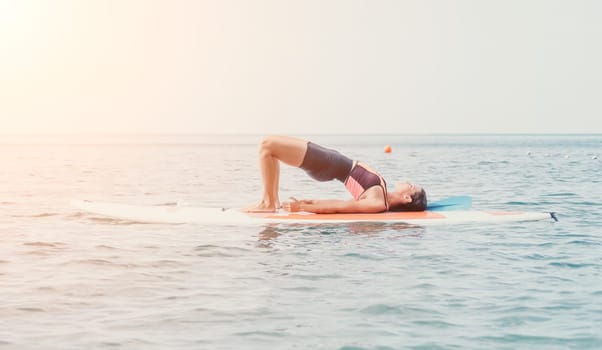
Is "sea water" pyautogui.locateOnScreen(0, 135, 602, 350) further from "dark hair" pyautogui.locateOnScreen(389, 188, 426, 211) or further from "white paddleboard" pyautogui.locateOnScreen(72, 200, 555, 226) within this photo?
"dark hair" pyautogui.locateOnScreen(389, 188, 426, 211)

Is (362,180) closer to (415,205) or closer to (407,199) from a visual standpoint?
(407,199)

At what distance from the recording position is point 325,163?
33.1 ft

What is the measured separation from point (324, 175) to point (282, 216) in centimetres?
75

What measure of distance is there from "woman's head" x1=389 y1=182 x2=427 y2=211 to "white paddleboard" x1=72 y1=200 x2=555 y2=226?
0.15m

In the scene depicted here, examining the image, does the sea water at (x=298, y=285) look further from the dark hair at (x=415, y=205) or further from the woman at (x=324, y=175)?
the dark hair at (x=415, y=205)

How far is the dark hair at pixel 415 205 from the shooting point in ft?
33.6

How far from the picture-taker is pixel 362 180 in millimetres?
10008

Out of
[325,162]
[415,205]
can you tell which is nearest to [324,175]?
[325,162]

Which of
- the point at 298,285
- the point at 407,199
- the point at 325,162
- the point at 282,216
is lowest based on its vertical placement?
the point at 298,285

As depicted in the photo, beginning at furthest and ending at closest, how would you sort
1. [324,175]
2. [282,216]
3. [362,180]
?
[324,175] < [362,180] < [282,216]

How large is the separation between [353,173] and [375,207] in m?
0.45

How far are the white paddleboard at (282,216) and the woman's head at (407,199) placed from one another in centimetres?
15

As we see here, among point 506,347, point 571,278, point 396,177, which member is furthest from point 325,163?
point 396,177

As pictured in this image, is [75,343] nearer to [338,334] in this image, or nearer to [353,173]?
[338,334]
